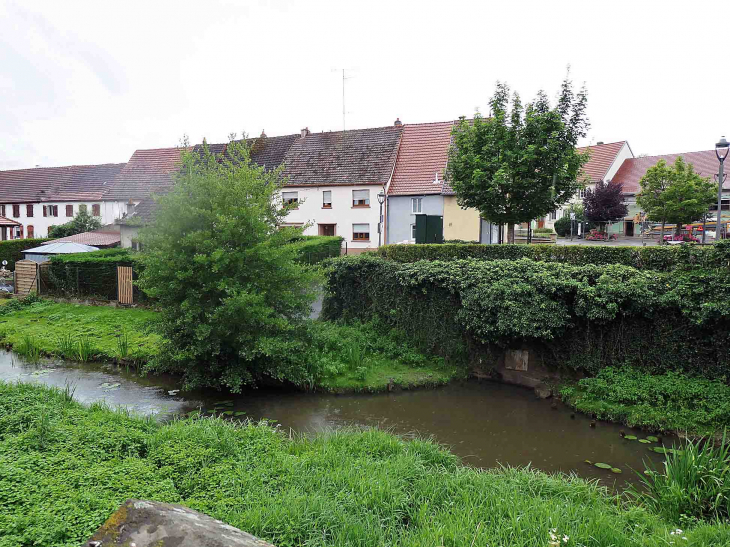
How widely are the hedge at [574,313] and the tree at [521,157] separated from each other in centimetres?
661

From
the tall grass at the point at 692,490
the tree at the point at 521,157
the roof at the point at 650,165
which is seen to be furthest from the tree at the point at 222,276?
the roof at the point at 650,165

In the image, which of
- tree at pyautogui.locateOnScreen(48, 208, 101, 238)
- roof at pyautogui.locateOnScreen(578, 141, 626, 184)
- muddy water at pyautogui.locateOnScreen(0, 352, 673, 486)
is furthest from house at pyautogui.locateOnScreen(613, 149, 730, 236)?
tree at pyautogui.locateOnScreen(48, 208, 101, 238)

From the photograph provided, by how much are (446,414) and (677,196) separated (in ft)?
108

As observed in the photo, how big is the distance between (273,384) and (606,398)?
8288 mm

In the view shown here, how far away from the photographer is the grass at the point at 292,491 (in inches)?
209

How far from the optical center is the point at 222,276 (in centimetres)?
1296

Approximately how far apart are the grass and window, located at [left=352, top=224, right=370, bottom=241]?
27.0m

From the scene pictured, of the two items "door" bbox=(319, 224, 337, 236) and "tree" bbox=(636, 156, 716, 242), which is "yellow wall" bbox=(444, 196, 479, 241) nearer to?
"door" bbox=(319, 224, 337, 236)

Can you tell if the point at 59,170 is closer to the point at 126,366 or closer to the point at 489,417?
the point at 126,366

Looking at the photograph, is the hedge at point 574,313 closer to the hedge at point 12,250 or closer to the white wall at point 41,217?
the hedge at point 12,250

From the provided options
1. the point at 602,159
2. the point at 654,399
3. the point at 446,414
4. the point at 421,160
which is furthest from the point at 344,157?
the point at 602,159

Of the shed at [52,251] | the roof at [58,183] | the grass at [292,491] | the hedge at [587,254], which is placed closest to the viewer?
the grass at [292,491]

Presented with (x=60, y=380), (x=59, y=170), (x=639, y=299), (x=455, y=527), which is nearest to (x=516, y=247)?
(x=639, y=299)

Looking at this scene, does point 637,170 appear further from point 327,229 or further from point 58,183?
point 58,183
